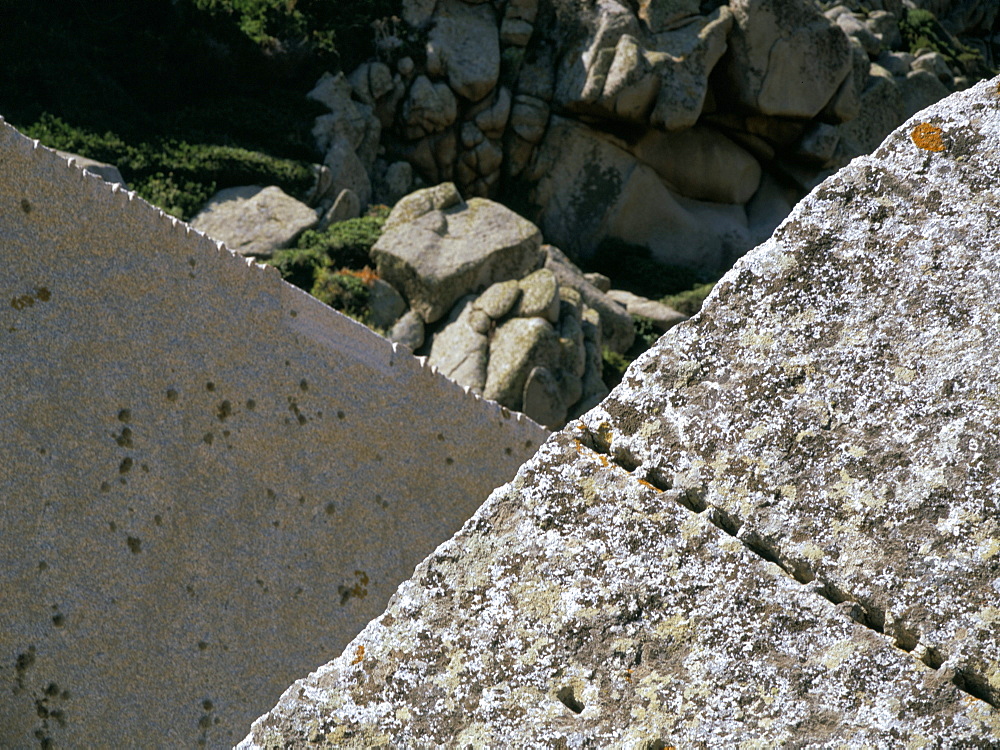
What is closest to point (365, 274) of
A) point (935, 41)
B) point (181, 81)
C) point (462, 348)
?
point (462, 348)

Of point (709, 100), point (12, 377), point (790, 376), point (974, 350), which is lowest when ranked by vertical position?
point (709, 100)

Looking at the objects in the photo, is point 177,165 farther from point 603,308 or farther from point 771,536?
point 771,536

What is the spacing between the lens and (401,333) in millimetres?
21688

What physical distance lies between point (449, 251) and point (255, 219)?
5.04 metres

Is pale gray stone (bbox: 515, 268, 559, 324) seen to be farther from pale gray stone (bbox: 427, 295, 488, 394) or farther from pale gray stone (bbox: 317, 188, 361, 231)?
pale gray stone (bbox: 317, 188, 361, 231)

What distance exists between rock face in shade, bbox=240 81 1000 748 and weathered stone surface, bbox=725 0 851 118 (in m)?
29.9

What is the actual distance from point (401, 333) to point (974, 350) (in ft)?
65.9

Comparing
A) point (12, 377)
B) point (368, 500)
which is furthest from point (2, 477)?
point (368, 500)

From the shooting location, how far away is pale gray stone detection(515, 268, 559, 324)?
21000 mm

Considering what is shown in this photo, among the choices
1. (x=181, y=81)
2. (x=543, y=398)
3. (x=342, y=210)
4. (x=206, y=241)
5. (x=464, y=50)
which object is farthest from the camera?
(x=464, y=50)

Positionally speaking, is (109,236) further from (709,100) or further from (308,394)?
(709,100)

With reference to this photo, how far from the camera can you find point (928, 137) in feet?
6.91

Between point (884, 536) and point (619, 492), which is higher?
point (884, 536)

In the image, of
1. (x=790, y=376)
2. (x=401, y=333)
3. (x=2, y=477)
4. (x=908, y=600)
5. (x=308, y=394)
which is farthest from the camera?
(x=401, y=333)
